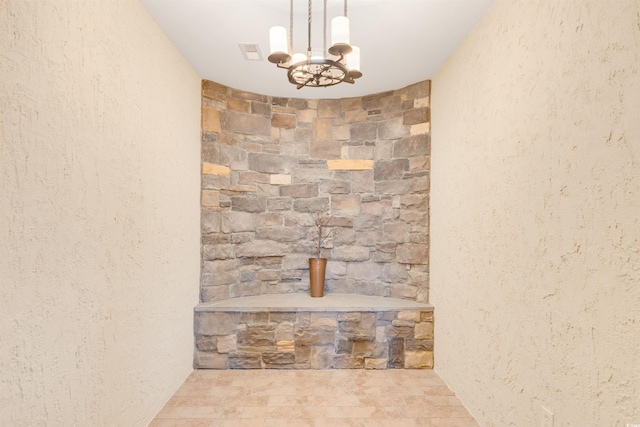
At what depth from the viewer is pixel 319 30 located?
79.8 inches

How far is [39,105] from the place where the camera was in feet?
3.73

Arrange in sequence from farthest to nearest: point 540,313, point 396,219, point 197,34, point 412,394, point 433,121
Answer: point 396,219 → point 433,121 → point 412,394 → point 197,34 → point 540,313

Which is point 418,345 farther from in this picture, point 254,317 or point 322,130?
point 322,130

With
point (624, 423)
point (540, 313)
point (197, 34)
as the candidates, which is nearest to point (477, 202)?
point (540, 313)

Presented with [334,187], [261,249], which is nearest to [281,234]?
[261,249]

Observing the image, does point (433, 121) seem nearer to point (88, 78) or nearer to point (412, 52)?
point (412, 52)

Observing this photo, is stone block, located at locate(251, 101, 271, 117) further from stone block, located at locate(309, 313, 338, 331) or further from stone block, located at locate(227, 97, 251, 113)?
stone block, located at locate(309, 313, 338, 331)

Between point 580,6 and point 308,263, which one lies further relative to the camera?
point 308,263

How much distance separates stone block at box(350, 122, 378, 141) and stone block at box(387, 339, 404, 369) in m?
1.70

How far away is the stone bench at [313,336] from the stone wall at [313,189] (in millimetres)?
272

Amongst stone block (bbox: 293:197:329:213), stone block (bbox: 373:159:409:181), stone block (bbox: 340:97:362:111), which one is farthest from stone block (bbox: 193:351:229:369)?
stone block (bbox: 340:97:362:111)

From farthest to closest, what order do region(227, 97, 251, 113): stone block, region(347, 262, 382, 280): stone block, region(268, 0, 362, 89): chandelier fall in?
region(347, 262, 382, 280): stone block, region(227, 97, 251, 113): stone block, region(268, 0, 362, 89): chandelier

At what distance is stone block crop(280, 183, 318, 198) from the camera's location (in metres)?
3.16

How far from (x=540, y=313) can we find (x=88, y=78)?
2.02 meters
